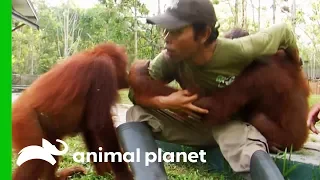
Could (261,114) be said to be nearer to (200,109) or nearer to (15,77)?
(200,109)

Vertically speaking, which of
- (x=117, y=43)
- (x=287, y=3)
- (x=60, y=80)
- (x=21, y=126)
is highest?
(x=287, y=3)

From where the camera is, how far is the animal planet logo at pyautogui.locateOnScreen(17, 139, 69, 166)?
1.34m

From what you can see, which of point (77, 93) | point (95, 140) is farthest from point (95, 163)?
point (77, 93)

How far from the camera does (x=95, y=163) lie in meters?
1.46

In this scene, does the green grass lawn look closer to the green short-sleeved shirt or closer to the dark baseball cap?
the green short-sleeved shirt

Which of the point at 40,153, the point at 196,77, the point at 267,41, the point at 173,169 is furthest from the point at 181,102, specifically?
the point at 40,153

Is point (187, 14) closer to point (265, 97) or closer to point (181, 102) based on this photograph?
point (181, 102)

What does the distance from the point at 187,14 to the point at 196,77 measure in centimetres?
22

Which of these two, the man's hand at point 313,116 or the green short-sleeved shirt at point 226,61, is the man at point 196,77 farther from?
the man's hand at point 313,116

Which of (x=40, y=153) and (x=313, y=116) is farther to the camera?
(x=313, y=116)

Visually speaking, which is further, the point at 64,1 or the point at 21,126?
the point at 64,1

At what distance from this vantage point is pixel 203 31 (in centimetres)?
136

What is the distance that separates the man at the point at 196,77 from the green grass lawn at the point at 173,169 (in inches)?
3.0

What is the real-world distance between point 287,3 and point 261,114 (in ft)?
1.21
